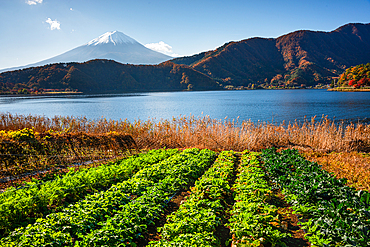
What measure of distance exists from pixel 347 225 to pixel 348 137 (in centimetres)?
1124

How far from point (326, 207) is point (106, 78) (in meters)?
148

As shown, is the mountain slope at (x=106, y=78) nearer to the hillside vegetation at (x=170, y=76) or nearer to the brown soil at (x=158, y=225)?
the hillside vegetation at (x=170, y=76)

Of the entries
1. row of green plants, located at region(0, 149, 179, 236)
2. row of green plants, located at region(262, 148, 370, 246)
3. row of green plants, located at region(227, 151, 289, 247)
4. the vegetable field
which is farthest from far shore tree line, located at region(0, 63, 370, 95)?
row of green plants, located at region(0, 149, 179, 236)

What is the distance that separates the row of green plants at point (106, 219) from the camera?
377 centimetres

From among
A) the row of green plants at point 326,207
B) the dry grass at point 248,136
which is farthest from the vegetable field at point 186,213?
the dry grass at point 248,136

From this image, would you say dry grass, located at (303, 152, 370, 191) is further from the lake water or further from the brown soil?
the lake water

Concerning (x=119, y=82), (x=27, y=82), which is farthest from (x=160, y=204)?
(x=119, y=82)

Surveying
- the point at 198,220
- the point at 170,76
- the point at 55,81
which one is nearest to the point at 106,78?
the point at 55,81

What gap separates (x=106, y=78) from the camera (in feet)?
458

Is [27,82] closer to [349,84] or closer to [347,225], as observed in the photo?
[347,225]

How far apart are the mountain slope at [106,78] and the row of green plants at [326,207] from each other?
120792 millimetres

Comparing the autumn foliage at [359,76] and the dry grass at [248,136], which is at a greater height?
the autumn foliage at [359,76]

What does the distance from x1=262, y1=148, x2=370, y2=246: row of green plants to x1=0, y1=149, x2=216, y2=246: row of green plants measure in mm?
2985

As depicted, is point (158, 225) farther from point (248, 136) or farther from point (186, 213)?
point (248, 136)
